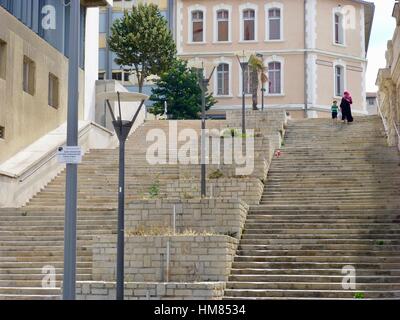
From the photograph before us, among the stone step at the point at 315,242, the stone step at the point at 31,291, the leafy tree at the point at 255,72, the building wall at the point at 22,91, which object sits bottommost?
the stone step at the point at 31,291

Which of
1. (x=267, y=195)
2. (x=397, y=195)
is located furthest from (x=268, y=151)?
(x=397, y=195)

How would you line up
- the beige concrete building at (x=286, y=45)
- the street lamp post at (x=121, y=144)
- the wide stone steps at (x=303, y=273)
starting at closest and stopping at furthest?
1. the street lamp post at (x=121, y=144)
2. the wide stone steps at (x=303, y=273)
3. the beige concrete building at (x=286, y=45)

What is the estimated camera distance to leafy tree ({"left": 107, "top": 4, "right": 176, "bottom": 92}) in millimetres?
44819

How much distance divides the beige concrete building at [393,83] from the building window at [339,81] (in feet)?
59.0

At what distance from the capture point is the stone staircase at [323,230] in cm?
1611

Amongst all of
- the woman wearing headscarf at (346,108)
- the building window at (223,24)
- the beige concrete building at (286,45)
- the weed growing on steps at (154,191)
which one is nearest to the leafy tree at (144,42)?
the beige concrete building at (286,45)

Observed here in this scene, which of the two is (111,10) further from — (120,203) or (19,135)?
(120,203)

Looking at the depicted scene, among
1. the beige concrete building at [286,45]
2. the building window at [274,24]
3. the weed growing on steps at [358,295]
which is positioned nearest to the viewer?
the weed growing on steps at [358,295]

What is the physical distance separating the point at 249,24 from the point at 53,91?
21833 mm

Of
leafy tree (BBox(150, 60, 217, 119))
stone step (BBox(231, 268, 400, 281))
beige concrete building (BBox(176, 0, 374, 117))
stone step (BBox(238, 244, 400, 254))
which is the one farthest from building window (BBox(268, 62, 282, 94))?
stone step (BBox(231, 268, 400, 281))

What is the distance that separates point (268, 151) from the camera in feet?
87.6

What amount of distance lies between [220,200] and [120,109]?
4.38 metres

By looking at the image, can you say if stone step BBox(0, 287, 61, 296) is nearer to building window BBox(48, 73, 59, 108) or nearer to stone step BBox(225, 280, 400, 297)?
stone step BBox(225, 280, 400, 297)

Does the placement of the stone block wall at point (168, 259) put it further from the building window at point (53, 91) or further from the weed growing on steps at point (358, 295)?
the building window at point (53, 91)
